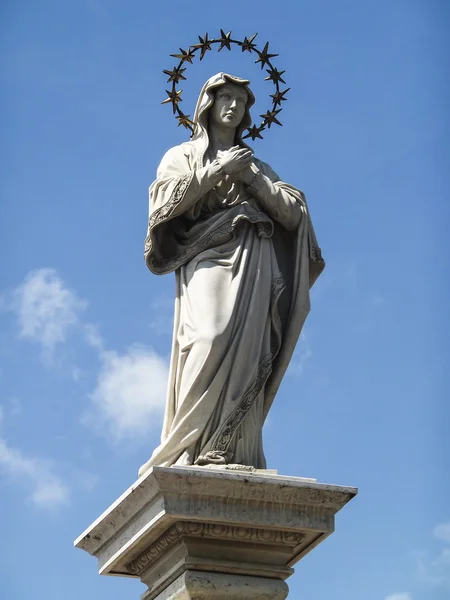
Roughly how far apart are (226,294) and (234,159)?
1220 millimetres

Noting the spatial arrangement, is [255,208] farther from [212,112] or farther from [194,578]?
[194,578]

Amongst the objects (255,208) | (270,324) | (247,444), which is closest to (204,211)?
(255,208)

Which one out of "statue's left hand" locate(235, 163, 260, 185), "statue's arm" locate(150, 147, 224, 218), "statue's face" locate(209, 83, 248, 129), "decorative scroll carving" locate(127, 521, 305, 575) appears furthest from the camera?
"statue's face" locate(209, 83, 248, 129)

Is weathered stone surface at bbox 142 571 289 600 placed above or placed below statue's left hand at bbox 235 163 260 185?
below

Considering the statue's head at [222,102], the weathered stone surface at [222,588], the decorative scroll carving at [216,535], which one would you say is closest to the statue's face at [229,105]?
the statue's head at [222,102]

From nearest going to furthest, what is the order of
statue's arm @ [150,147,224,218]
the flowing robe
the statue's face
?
1. the flowing robe
2. statue's arm @ [150,147,224,218]
3. the statue's face

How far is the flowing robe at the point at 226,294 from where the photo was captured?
33.6 ft

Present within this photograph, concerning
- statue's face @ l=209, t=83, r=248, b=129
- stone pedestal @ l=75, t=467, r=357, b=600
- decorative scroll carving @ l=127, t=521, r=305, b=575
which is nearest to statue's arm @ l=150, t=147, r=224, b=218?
statue's face @ l=209, t=83, r=248, b=129

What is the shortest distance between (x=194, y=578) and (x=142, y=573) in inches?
32.2

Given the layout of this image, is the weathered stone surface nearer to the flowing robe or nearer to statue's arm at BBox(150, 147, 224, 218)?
the flowing robe

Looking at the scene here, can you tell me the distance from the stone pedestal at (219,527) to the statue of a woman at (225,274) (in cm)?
41

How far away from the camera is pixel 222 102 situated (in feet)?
38.0

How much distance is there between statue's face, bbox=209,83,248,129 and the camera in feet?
37.9

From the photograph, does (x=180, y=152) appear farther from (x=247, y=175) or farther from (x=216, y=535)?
(x=216, y=535)
